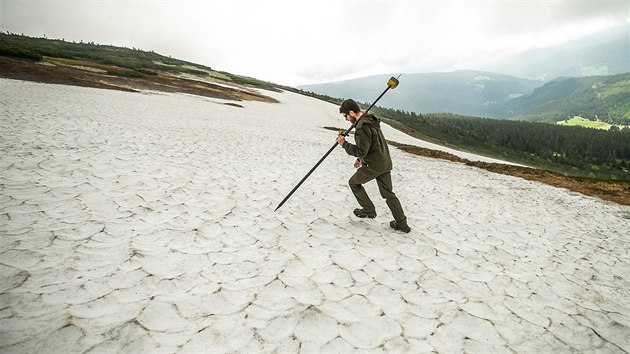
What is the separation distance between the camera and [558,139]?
377 feet

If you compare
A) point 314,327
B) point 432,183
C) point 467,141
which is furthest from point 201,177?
point 467,141

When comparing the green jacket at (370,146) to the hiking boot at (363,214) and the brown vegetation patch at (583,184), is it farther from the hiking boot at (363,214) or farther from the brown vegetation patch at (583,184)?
the brown vegetation patch at (583,184)

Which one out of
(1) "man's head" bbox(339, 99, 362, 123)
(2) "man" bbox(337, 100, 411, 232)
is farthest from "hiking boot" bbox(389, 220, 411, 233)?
(1) "man's head" bbox(339, 99, 362, 123)

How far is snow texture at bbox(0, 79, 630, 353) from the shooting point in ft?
11.9

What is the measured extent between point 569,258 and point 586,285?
1275 millimetres

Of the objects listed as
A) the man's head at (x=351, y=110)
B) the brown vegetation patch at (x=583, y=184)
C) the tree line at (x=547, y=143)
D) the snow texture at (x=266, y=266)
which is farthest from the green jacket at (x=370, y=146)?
the tree line at (x=547, y=143)

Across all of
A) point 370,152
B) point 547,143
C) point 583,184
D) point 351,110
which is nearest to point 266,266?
point 370,152

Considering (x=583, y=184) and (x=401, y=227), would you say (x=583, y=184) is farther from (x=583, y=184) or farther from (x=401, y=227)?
(x=401, y=227)

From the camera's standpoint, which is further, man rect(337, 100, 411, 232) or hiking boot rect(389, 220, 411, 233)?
hiking boot rect(389, 220, 411, 233)

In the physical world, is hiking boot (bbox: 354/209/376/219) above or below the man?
below

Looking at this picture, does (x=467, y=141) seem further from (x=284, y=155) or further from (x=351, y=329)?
(x=351, y=329)

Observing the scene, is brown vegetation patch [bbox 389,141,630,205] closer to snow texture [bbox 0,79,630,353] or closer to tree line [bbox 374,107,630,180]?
snow texture [bbox 0,79,630,353]

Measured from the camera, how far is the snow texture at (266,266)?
11.9 feet

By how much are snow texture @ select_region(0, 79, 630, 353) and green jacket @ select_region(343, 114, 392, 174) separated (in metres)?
1.61
